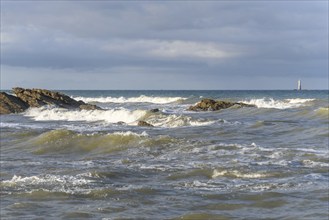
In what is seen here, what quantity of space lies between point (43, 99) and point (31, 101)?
88 centimetres

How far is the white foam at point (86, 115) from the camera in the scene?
32.7m

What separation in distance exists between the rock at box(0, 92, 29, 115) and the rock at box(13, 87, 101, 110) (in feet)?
1.60

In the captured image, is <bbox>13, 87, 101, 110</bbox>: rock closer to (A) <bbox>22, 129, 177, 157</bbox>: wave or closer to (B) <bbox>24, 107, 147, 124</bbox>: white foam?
(B) <bbox>24, 107, 147, 124</bbox>: white foam

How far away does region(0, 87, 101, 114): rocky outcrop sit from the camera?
39.9 meters

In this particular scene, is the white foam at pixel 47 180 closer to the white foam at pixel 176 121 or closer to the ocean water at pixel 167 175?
the ocean water at pixel 167 175

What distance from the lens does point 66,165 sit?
14188 millimetres

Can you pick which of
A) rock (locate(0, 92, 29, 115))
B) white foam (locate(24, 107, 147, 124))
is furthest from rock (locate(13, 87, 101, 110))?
white foam (locate(24, 107, 147, 124))

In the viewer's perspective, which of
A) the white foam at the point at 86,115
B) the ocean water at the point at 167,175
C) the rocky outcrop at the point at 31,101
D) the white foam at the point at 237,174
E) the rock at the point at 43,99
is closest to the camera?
the ocean water at the point at 167,175

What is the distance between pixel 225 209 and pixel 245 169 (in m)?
3.59

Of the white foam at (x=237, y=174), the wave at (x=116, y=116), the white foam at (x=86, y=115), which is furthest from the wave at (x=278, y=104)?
the white foam at (x=237, y=174)

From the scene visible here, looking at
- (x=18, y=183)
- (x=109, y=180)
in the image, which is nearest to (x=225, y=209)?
(x=109, y=180)

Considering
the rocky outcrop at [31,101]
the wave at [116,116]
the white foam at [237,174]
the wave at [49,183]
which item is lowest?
the wave at [49,183]

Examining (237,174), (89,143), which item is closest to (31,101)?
(89,143)

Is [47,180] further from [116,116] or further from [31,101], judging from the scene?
[31,101]
